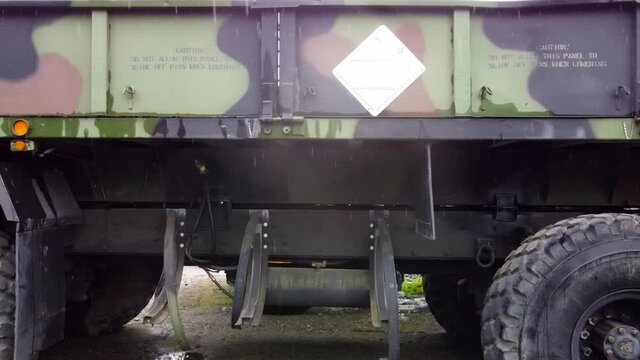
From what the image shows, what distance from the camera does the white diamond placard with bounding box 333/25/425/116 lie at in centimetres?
308

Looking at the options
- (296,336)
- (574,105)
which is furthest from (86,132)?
(296,336)

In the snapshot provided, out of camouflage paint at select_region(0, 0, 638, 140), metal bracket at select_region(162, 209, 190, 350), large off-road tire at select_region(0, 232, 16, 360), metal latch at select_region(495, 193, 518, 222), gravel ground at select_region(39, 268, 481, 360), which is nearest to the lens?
camouflage paint at select_region(0, 0, 638, 140)

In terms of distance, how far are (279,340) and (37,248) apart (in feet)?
Result: 8.56

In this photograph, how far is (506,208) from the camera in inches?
147

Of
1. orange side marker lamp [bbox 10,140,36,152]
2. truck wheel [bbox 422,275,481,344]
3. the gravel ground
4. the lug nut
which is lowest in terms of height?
the gravel ground

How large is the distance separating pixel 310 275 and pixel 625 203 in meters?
2.33

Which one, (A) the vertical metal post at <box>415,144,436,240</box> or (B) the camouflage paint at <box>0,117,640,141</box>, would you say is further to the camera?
(A) the vertical metal post at <box>415,144,436,240</box>

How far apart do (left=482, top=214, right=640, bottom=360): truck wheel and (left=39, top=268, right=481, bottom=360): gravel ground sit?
6.09 ft

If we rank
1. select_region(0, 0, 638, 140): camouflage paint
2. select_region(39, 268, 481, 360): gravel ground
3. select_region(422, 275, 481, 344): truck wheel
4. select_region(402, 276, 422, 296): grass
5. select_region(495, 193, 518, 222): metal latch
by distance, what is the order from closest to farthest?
select_region(0, 0, 638, 140): camouflage paint < select_region(495, 193, 518, 222): metal latch < select_region(39, 268, 481, 360): gravel ground < select_region(422, 275, 481, 344): truck wheel < select_region(402, 276, 422, 296): grass

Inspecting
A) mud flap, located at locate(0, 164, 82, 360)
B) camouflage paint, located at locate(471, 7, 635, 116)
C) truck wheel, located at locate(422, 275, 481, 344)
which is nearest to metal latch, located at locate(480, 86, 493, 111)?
camouflage paint, located at locate(471, 7, 635, 116)

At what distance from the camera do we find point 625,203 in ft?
12.4

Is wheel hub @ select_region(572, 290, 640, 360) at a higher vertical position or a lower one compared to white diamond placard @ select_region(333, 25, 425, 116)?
lower

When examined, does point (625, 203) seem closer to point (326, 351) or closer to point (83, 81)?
point (326, 351)

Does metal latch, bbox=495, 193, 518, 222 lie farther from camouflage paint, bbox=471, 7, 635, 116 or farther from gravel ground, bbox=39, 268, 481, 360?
gravel ground, bbox=39, 268, 481, 360
